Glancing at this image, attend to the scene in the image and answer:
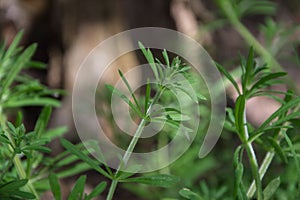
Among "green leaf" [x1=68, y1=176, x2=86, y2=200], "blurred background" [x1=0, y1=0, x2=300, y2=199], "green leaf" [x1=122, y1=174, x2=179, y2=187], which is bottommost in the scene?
"green leaf" [x1=68, y1=176, x2=86, y2=200]

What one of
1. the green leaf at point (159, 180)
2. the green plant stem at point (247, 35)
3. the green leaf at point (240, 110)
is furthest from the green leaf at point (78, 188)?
the green plant stem at point (247, 35)

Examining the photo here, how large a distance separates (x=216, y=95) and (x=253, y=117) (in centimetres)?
100

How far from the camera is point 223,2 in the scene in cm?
106

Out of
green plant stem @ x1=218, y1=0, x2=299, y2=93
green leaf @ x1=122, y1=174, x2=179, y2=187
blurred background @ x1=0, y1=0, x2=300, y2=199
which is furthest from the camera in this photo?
blurred background @ x1=0, y1=0, x2=300, y2=199

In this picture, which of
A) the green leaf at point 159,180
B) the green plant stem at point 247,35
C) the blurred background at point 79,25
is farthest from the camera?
the blurred background at point 79,25

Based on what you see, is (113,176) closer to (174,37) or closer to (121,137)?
(121,137)

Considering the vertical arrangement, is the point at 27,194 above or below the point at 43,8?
below

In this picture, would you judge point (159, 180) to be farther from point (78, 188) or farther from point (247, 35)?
point (247, 35)

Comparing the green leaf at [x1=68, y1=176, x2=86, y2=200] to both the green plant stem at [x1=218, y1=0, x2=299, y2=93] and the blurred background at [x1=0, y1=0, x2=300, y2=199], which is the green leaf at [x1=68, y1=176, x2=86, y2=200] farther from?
the blurred background at [x1=0, y1=0, x2=300, y2=199]

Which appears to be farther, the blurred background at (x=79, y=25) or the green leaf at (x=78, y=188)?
the blurred background at (x=79, y=25)

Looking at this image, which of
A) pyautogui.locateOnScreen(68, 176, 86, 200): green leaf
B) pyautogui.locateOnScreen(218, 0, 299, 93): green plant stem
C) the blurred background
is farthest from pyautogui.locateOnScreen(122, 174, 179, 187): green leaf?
the blurred background

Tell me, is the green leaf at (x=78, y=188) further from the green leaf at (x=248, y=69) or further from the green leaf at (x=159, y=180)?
the green leaf at (x=248, y=69)

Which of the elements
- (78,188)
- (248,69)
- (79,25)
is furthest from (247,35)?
(79,25)

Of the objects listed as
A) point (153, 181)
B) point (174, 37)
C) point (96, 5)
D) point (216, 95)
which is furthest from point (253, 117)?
point (153, 181)
